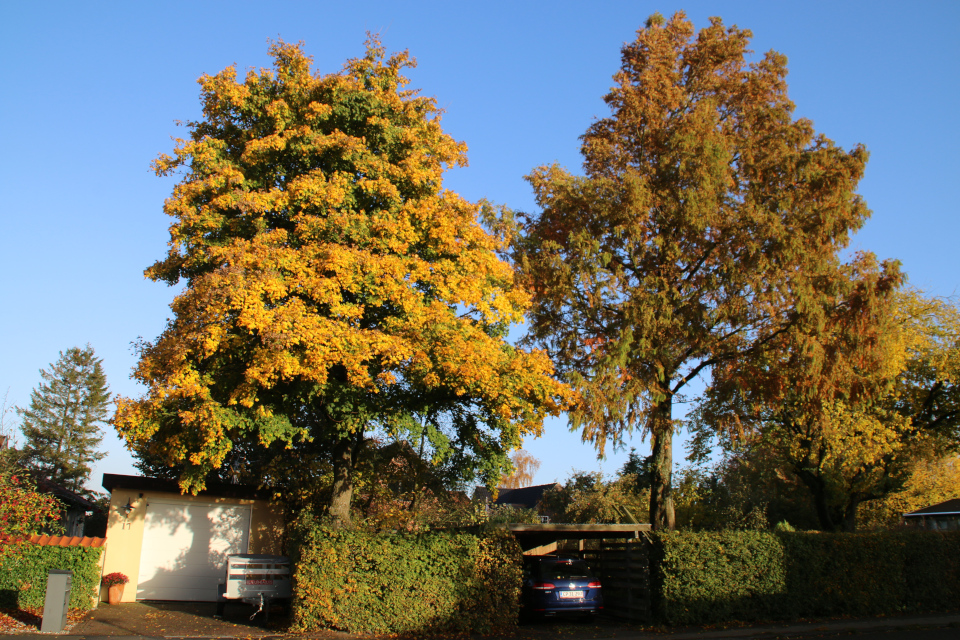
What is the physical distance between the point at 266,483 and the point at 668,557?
11293 mm

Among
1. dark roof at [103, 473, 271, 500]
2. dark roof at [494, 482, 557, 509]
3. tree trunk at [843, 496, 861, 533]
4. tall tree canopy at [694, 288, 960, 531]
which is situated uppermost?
tall tree canopy at [694, 288, 960, 531]

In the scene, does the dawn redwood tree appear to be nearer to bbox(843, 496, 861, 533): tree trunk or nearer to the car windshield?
the car windshield

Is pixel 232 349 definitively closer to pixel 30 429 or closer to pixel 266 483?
pixel 266 483

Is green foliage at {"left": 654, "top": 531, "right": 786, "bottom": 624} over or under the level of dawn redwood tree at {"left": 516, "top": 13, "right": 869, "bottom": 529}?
under

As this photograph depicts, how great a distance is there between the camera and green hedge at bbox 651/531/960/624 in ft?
41.0

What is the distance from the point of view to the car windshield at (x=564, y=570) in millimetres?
13297

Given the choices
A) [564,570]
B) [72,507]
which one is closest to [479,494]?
[72,507]

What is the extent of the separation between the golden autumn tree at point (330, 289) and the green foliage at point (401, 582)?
7.18 ft

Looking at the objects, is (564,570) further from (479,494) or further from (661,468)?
(479,494)

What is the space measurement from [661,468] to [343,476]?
7.71 m

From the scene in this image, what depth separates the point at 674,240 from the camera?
16375 millimetres

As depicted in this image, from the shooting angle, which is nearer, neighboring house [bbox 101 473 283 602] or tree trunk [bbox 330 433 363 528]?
tree trunk [bbox 330 433 363 528]

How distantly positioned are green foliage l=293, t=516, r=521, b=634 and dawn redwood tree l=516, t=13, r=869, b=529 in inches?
175

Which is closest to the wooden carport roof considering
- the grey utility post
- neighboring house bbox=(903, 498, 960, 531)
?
the grey utility post
